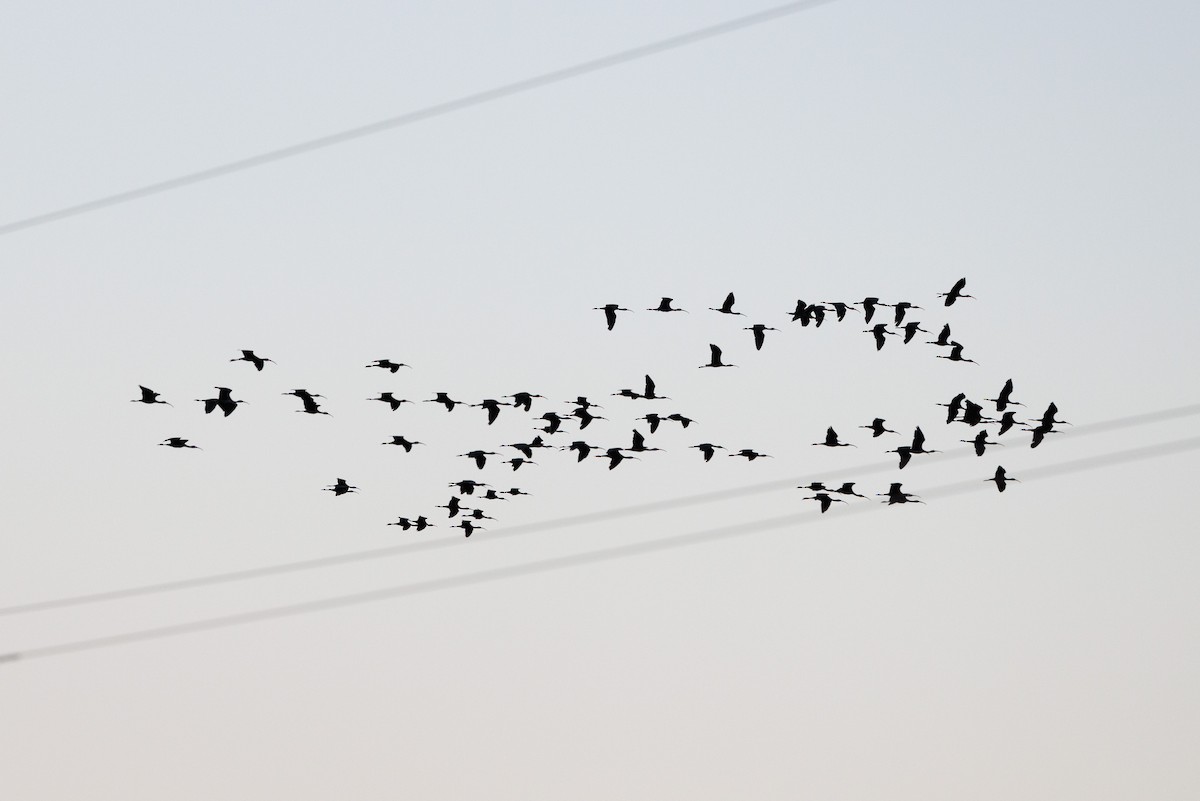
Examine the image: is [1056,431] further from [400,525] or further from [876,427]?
[400,525]

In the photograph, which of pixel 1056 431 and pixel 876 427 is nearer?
pixel 1056 431

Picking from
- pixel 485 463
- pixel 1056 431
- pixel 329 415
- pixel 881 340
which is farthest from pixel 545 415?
pixel 1056 431

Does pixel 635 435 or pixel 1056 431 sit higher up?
pixel 635 435

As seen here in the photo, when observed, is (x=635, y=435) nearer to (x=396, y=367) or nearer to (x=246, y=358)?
(x=396, y=367)

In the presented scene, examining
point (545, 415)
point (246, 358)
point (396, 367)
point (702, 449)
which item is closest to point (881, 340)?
point (702, 449)

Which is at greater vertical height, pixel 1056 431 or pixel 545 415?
pixel 545 415

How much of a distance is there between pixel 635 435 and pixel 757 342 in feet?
12.7

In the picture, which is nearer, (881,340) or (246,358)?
(246,358)

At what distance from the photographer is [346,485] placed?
50312mm

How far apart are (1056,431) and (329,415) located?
56.2ft

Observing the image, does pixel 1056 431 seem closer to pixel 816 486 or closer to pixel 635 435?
pixel 816 486

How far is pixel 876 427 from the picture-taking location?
49.9 meters

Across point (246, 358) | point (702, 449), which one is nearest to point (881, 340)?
point (702, 449)

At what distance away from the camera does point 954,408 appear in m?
47.9
